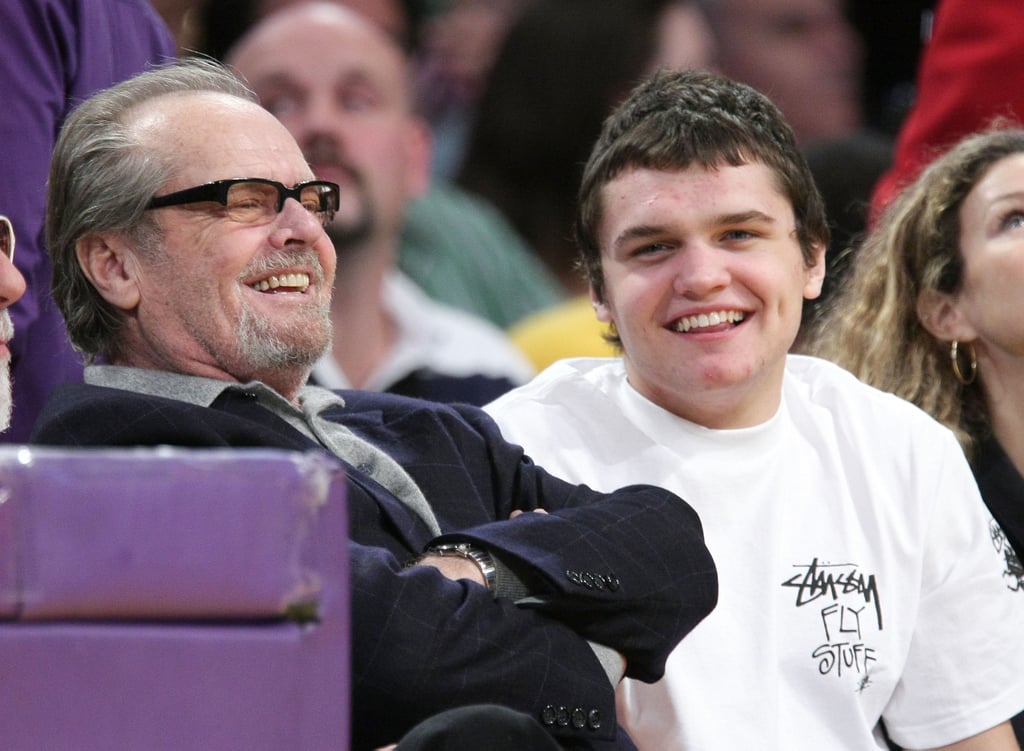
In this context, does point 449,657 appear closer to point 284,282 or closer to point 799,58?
point 284,282

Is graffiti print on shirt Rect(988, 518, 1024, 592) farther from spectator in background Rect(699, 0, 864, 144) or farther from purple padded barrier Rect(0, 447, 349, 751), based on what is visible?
spectator in background Rect(699, 0, 864, 144)

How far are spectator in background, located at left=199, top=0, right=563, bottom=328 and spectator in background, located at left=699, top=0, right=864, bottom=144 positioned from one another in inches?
49.4

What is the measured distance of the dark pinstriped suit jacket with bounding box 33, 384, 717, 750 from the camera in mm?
1920

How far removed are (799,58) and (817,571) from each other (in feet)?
12.1

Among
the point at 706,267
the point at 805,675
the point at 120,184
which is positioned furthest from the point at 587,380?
the point at 120,184

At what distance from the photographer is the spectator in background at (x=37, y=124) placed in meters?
2.56

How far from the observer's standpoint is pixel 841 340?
3.20m

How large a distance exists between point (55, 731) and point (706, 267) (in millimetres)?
1328

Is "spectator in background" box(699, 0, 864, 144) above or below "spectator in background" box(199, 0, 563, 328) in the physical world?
above

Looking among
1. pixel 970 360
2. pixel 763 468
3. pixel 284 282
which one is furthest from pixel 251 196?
pixel 970 360

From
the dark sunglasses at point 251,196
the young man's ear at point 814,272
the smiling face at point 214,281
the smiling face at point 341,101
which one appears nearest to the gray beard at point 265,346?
the smiling face at point 214,281

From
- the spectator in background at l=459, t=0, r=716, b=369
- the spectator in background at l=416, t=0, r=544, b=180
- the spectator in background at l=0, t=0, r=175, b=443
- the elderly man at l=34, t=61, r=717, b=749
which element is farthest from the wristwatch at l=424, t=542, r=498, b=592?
the spectator in background at l=416, t=0, r=544, b=180

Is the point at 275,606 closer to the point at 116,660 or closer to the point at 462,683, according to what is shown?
the point at 116,660

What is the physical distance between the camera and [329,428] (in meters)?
2.30
